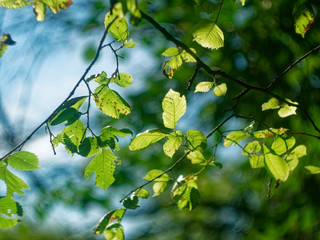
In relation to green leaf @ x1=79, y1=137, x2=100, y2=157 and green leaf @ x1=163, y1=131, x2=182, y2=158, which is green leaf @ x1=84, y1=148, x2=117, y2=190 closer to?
green leaf @ x1=79, y1=137, x2=100, y2=157

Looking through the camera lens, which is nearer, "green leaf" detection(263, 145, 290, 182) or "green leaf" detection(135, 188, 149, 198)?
"green leaf" detection(263, 145, 290, 182)

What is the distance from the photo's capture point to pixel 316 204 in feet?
6.44

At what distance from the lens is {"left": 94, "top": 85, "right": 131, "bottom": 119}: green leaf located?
0.76m

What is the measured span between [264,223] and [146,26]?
67.3 inches

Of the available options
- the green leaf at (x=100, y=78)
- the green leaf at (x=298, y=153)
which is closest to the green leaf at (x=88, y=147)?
the green leaf at (x=100, y=78)

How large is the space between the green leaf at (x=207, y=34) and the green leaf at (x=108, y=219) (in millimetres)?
472

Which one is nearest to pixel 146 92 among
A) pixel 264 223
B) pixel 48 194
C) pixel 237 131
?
pixel 264 223

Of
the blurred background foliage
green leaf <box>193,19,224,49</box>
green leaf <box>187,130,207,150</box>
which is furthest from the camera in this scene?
the blurred background foliage

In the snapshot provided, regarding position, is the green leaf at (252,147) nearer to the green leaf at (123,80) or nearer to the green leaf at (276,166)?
the green leaf at (276,166)

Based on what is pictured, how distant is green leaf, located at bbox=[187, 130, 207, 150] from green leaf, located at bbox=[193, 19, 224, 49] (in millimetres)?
212

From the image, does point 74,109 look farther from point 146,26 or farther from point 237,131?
point 146,26

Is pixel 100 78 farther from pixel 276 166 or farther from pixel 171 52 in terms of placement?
pixel 276 166

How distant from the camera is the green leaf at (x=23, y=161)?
0.69 metres

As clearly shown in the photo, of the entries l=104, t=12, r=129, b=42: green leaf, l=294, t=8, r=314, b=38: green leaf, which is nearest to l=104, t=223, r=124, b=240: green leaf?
l=104, t=12, r=129, b=42: green leaf
